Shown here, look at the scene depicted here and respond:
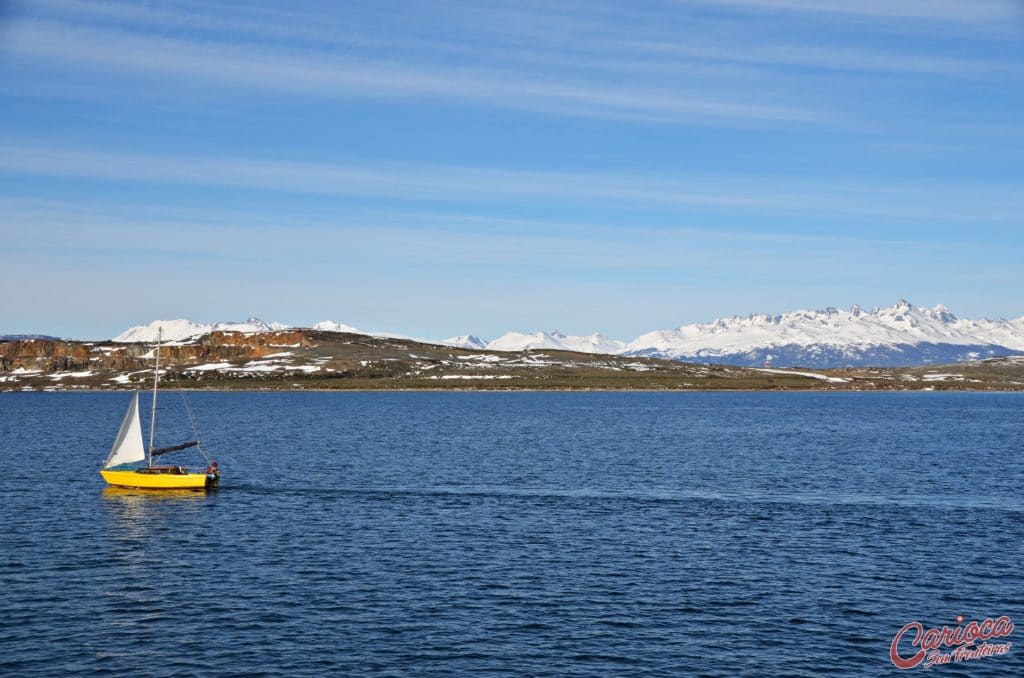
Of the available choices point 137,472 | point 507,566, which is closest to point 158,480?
point 137,472

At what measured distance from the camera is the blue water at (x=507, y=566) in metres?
42.1

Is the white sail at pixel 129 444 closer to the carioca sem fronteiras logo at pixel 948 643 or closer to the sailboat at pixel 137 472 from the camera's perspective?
the sailboat at pixel 137 472

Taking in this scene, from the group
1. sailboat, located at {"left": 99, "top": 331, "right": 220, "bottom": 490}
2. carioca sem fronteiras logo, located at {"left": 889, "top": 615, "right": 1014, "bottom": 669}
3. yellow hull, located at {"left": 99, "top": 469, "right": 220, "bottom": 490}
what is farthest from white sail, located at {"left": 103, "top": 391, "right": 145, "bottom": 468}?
carioca sem fronteiras logo, located at {"left": 889, "top": 615, "right": 1014, "bottom": 669}

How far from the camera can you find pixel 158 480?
89188 mm

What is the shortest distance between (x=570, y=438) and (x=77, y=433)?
78.0 meters

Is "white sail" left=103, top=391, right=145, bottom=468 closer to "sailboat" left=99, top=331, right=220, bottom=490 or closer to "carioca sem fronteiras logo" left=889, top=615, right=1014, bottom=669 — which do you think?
"sailboat" left=99, top=331, right=220, bottom=490

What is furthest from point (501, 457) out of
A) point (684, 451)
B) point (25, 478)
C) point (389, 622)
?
point (389, 622)

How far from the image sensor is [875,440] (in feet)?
483

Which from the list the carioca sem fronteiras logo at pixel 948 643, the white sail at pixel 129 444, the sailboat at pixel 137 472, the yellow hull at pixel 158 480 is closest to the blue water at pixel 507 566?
the carioca sem fronteiras logo at pixel 948 643

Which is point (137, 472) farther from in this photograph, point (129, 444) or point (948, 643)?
point (948, 643)

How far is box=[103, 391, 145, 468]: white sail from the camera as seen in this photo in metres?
90.8

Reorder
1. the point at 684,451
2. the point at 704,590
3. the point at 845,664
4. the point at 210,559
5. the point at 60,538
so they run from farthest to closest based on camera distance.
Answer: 1. the point at 684,451
2. the point at 60,538
3. the point at 210,559
4. the point at 704,590
5. the point at 845,664

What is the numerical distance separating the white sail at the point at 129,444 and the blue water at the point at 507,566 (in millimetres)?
4042

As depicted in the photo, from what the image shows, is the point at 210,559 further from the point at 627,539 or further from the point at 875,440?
the point at 875,440
